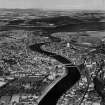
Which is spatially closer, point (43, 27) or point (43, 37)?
point (43, 37)

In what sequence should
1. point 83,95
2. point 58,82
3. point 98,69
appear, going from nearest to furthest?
point 83,95, point 58,82, point 98,69

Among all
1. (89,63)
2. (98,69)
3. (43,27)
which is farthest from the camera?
(43,27)

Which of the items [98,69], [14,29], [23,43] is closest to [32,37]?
[23,43]

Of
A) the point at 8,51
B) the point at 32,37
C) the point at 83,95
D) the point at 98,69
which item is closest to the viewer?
the point at 83,95

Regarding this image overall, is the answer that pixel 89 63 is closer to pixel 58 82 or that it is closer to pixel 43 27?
pixel 58 82

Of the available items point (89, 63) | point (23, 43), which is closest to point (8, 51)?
point (23, 43)

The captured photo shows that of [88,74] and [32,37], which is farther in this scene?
[32,37]

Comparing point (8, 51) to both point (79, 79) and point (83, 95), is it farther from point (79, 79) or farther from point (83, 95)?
point (83, 95)

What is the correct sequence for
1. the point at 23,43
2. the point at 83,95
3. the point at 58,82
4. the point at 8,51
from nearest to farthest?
the point at 83,95
the point at 58,82
the point at 8,51
the point at 23,43
